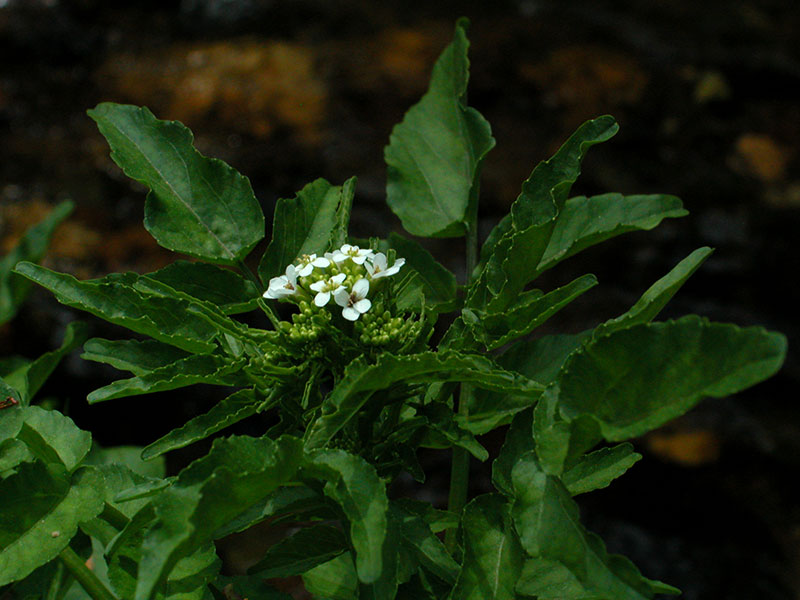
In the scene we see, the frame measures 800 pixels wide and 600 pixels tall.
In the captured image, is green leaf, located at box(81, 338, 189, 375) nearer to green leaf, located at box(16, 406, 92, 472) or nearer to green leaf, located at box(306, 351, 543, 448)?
green leaf, located at box(16, 406, 92, 472)

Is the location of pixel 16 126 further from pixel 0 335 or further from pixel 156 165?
pixel 156 165

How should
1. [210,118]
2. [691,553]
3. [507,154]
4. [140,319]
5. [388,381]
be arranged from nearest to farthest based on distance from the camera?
[388,381] < [140,319] < [691,553] < [507,154] < [210,118]

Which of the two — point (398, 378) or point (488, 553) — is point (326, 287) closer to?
point (398, 378)

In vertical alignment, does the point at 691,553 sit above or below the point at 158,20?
below

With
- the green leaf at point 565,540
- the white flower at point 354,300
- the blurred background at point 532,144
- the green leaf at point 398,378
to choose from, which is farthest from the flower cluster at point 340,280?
the blurred background at point 532,144

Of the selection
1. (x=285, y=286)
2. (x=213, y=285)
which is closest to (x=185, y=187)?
(x=213, y=285)

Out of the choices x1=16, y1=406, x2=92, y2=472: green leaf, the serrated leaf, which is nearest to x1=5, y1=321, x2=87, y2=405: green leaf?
x1=16, y1=406, x2=92, y2=472: green leaf

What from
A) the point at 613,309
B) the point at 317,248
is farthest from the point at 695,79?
the point at 317,248
